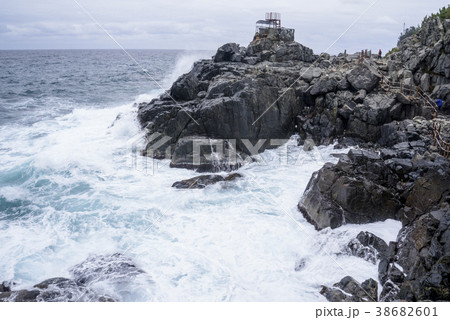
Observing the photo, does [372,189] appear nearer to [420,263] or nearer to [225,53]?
[420,263]

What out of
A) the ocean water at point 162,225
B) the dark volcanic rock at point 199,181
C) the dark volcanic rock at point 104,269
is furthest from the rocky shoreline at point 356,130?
the dark volcanic rock at point 104,269

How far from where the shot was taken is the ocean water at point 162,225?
12094 millimetres

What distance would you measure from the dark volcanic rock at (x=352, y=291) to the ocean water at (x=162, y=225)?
383 mm

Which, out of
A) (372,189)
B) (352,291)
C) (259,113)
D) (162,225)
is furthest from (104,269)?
(259,113)

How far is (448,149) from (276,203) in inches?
367

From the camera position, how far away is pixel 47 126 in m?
30.5

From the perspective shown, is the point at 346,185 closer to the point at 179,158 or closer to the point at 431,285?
the point at 431,285

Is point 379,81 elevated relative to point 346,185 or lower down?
elevated

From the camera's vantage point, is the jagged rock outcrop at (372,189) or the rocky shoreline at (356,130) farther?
the jagged rock outcrop at (372,189)

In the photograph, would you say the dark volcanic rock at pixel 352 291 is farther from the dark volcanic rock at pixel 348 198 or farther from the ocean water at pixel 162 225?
the dark volcanic rock at pixel 348 198

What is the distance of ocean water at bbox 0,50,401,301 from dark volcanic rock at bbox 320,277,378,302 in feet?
1.26

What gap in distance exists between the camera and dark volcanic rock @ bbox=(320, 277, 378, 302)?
34.8 feet

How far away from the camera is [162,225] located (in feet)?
51.7

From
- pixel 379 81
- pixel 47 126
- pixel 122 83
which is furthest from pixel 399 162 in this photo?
pixel 122 83
